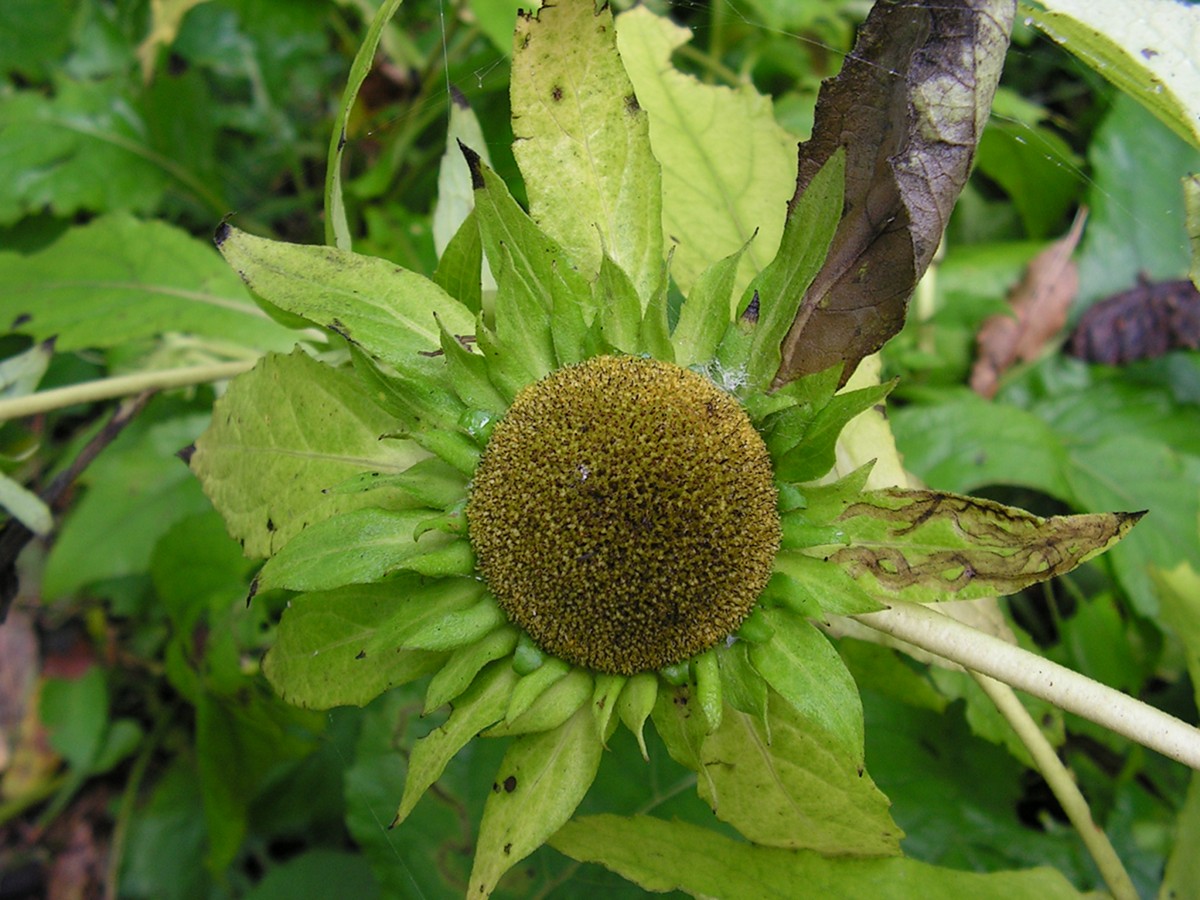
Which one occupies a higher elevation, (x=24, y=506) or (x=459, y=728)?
(x=459, y=728)

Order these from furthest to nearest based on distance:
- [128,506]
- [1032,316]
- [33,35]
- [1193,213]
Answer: [33,35]
[1032,316]
[128,506]
[1193,213]

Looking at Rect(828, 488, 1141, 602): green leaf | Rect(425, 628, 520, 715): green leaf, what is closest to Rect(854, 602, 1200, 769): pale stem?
Rect(828, 488, 1141, 602): green leaf

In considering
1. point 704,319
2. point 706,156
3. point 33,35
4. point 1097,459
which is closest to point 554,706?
point 704,319

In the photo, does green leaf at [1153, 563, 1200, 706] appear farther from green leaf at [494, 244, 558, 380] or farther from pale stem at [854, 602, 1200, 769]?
green leaf at [494, 244, 558, 380]

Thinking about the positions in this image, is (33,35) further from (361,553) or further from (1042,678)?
(1042,678)

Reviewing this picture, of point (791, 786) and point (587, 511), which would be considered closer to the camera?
point (587, 511)

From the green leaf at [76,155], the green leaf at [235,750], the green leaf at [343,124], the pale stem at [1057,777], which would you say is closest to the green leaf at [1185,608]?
the pale stem at [1057,777]

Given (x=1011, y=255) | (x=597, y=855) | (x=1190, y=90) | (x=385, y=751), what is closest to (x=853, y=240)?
(x=1190, y=90)

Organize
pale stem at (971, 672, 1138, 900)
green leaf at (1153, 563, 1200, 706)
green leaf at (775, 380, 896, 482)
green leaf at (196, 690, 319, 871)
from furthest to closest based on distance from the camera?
green leaf at (196, 690, 319, 871) → green leaf at (1153, 563, 1200, 706) → pale stem at (971, 672, 1138, 900) → green leaf at (775, 380, 896, 482)
